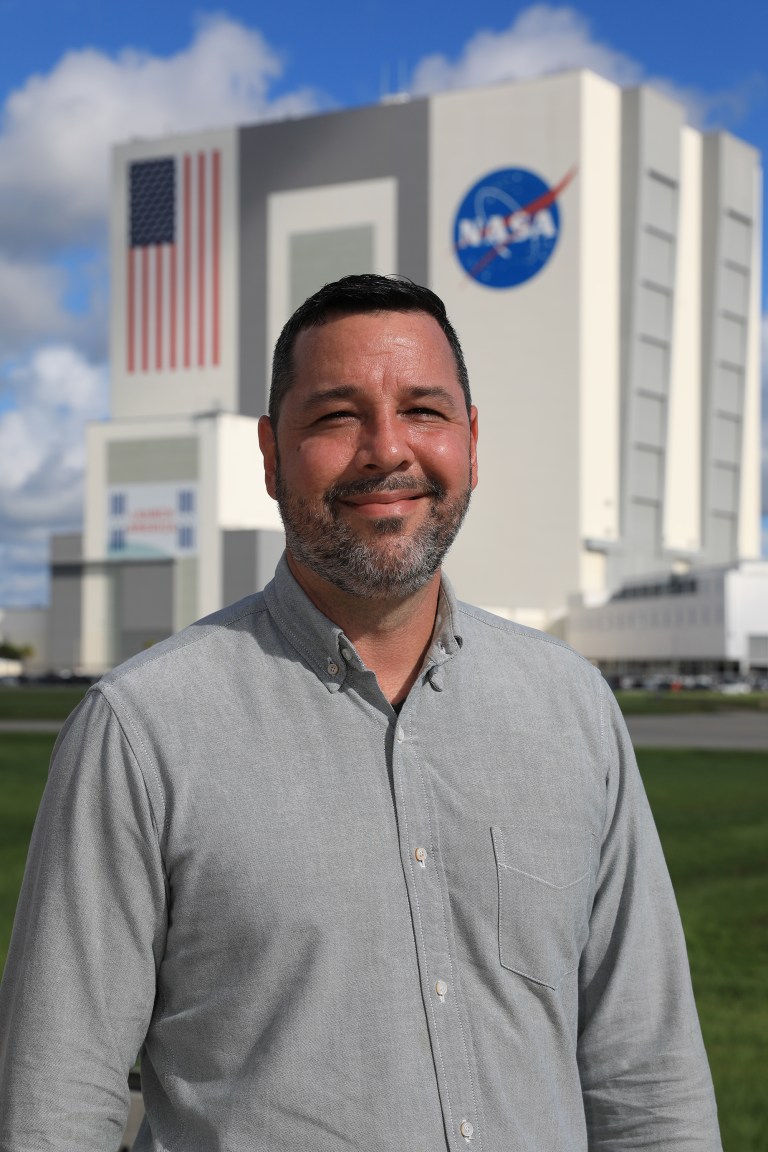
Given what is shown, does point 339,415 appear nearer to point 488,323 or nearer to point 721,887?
point 721,887

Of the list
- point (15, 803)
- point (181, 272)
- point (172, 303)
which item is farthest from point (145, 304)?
point (15, 803)

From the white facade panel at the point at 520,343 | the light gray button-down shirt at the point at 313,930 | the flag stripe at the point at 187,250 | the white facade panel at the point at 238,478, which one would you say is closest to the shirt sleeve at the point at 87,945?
the light gray button-down shirt at the point at 313,930

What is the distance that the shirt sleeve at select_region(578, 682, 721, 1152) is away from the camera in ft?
7.52

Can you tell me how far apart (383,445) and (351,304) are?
24 centimetres

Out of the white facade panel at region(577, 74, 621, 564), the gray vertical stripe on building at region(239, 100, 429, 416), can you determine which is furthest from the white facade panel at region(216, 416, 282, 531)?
the white facade panel at region(577, 74, 621, 564)

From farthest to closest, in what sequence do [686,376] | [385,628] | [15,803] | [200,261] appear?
1. [200,261]
2. [686,376]
3. [15,803]
4. [385,628]

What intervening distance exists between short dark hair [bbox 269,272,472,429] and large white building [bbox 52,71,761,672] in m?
76.8

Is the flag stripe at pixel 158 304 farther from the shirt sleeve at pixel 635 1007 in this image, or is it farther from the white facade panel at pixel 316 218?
the shirt sleeve at pixel 635 1007

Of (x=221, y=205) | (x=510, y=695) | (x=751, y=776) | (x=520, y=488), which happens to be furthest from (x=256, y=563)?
(x=510, y=695)

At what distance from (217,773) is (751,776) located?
1952 cm

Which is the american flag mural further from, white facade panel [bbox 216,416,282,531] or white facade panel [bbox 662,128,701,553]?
white facade panel [bbox 662,128,701,553]

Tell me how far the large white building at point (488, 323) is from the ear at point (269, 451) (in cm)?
7666

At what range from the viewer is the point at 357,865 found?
213 cm

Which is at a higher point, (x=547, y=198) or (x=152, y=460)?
(x=547, y=198)
